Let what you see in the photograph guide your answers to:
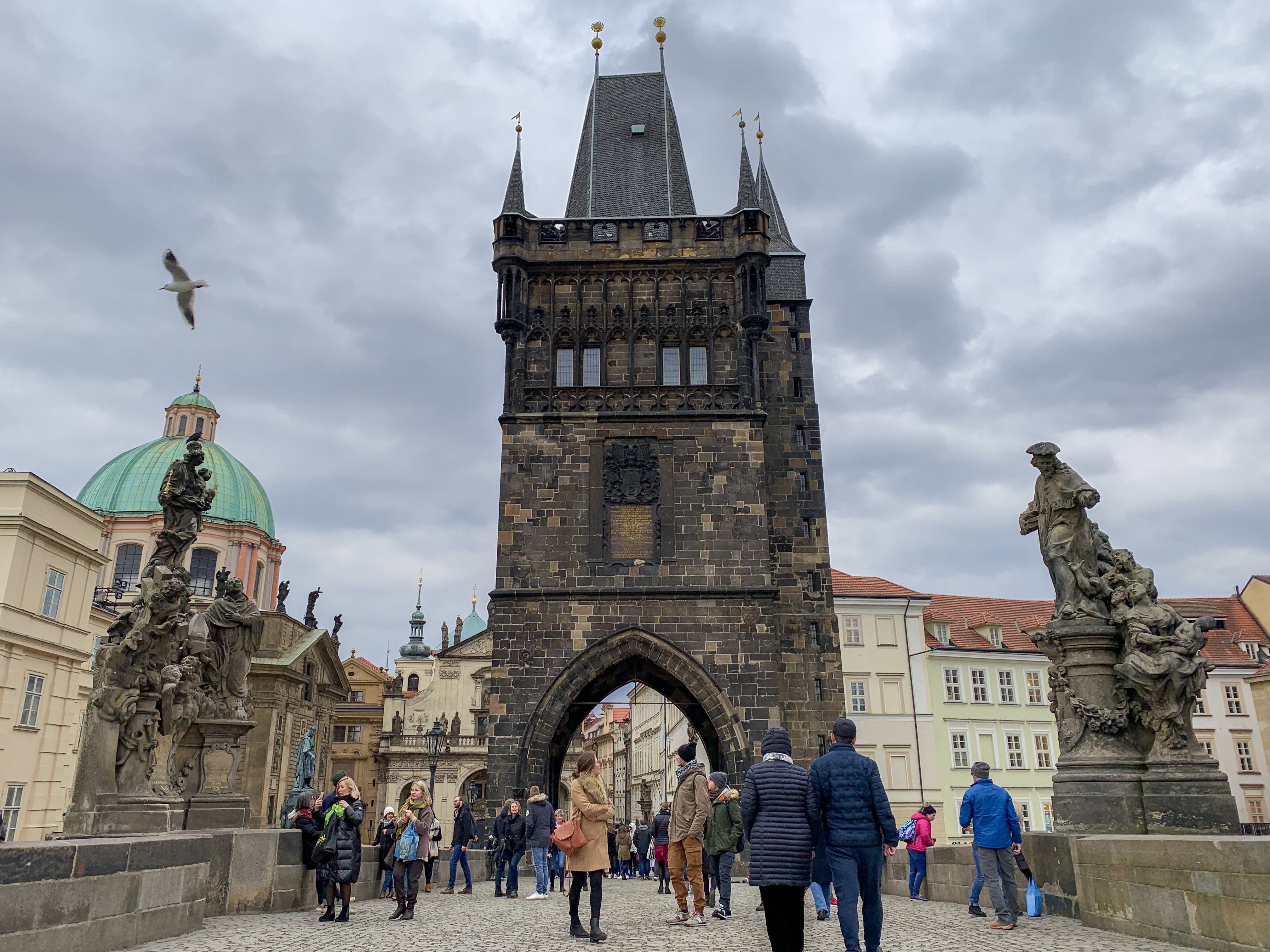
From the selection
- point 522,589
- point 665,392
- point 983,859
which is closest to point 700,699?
point 522,589

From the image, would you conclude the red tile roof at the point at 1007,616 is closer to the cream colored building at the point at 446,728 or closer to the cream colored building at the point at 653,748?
the cream colored building at the point at 653,748

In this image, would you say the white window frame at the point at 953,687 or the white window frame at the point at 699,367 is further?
the white window frame at the point at 953,687

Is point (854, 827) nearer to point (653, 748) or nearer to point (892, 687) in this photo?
point (892, 687)

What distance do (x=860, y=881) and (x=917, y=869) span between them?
19.7ft

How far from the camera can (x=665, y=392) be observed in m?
23.3

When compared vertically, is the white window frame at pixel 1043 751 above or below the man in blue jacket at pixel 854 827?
Result: above

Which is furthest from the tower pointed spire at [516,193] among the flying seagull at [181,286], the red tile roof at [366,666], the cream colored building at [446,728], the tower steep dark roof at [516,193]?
the red tile roof at [366,666]

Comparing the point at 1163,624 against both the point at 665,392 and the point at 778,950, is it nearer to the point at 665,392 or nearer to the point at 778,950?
the point at 778,950

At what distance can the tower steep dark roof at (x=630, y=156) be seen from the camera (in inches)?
1066

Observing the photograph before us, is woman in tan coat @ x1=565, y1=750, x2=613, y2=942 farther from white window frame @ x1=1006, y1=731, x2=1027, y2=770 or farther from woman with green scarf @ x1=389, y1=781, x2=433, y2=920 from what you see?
white window frame @ x1=1006, y1=731, x2=1027, y2=770

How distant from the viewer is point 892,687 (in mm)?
35344

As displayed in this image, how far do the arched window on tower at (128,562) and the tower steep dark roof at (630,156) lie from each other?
2847 centimetres

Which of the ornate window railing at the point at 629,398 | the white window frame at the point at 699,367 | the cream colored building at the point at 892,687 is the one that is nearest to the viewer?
the ornate window railing at the point at 629,398

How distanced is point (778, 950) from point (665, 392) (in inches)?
736
